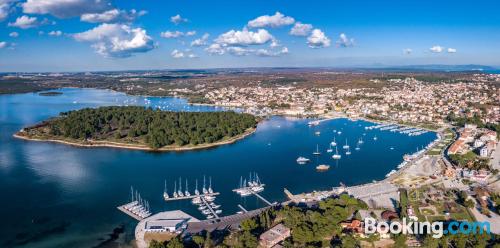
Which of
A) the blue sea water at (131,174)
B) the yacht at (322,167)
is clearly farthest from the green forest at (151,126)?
the yacht at (322,167)

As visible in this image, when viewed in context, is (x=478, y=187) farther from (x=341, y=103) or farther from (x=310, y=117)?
(x=341, y=103)

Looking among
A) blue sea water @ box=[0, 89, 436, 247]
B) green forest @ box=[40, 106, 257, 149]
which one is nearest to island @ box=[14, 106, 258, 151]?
green forest @ box=[40, 106, 257, 149]

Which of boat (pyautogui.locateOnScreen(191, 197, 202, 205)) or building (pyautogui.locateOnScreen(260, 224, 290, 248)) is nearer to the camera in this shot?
building (pyautogui.locateOnScreen(260, 224, 290, 248))

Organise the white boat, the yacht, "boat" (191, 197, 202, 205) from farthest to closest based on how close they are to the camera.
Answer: the white boat
the yacht
"boat" (191, 197, 202, 205)

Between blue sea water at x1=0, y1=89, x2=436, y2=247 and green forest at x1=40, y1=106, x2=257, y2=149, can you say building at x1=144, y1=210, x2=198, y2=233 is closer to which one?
blue sea water at x1=0, y1=89, x2=436, y2=247

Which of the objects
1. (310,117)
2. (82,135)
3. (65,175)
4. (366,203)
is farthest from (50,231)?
(310,117)

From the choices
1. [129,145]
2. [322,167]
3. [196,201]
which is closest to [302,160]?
[322,167]
